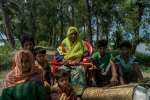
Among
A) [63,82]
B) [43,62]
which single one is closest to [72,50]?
[43,62]

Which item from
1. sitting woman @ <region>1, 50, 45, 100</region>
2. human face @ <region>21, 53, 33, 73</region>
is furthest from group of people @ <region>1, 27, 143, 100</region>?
human face @ <region>21, 53, 33, 73</region>

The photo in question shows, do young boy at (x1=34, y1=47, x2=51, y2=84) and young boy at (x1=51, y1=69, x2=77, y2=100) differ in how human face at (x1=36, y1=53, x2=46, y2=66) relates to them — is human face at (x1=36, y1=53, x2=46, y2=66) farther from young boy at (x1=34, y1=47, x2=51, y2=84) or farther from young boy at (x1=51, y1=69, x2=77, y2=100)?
young boy at (x1=51, y1=69, x2=77, y2=100)

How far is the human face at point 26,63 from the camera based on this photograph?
16.4 feet

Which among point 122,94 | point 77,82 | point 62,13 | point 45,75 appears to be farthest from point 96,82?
point 62,13

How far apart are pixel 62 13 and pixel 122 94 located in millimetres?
55433

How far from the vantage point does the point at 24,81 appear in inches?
199

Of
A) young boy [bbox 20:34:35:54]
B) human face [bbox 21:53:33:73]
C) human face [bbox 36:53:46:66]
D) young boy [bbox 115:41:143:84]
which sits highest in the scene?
young boy [bbox 20:34:35:54]

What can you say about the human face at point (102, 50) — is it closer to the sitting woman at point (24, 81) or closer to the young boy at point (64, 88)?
the young boy at point (64, 88)

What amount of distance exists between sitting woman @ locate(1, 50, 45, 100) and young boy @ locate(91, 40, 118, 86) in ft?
9.18

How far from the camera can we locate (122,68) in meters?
8.07

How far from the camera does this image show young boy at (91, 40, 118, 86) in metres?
7.91

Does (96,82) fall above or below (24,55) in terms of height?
below

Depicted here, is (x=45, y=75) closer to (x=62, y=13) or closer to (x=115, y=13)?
(x=115, y=13)

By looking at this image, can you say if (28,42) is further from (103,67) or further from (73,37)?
(103,67)
